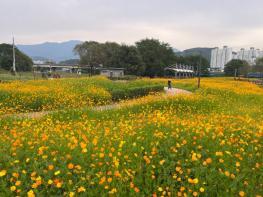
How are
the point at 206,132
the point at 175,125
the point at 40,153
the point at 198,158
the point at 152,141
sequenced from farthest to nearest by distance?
the point at 175,125, the point at 206,132, the point at 152,141, the point at 198,158, the point at 40,153

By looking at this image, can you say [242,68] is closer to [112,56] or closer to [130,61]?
[130,61]

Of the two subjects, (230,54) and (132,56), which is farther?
(230,54)

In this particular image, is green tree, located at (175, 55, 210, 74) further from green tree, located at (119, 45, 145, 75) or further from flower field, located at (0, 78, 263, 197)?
flower field, located at (0, 78, 263, 197)

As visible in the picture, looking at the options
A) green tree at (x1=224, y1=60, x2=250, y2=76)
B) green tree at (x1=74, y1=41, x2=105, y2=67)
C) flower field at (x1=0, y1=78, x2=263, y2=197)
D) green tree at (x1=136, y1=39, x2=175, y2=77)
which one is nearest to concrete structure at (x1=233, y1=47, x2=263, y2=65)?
green tree at (x1=224, y1=60, x2=250, y2=76)

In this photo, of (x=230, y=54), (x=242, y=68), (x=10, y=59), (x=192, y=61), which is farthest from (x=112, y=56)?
(x=230, y=54)

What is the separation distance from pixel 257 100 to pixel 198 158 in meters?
14.0

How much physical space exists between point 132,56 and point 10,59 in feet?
101

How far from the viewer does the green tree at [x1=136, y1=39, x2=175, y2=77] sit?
7381 centimetres

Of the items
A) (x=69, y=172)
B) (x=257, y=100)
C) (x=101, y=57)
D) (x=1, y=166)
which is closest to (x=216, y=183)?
(x=69, y=172)

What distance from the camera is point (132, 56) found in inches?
2514

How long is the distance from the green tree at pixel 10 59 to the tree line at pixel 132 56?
45.5ft

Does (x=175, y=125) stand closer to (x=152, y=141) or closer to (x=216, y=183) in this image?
(x=152, y=141)

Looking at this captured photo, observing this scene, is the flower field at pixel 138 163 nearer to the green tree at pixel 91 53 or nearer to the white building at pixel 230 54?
the green tree at pixel 91 53

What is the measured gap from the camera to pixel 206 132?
6059 mm
